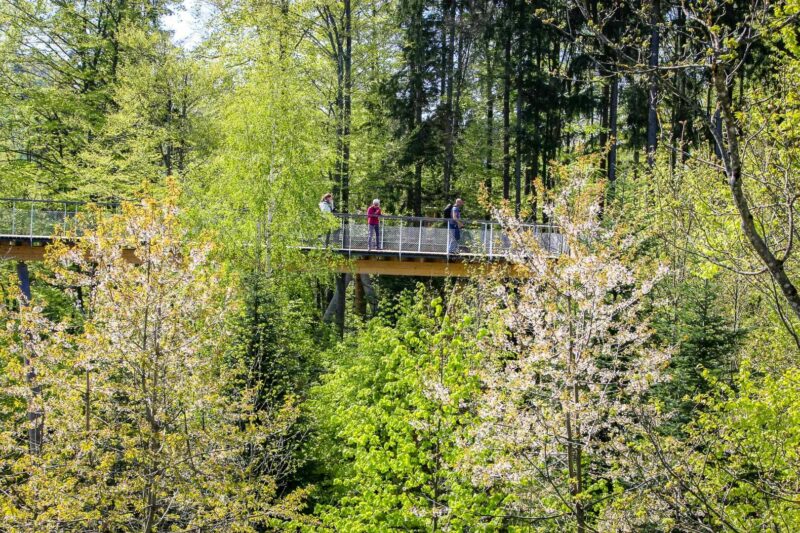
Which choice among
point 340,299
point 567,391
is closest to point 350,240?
point 340,299

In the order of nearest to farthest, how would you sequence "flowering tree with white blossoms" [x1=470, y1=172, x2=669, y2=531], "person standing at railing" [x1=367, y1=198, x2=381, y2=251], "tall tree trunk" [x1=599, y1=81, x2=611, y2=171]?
1. "flowering tree with white blossoms" [x1=470, y1=172, x2=669, y2=531]
2. "person standing at railing" [x1=367, y1=198, x2=381, y2=251]
3. "tall tree trunk" [x1=599, y1=81, x2=611, y2=171]

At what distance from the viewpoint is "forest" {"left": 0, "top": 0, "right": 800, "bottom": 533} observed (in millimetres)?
8750

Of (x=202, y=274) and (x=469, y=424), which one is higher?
(x=202, y=274)

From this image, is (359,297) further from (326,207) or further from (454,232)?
(326,207)

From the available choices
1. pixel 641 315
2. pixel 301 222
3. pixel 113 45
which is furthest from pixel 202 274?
pixel 113 45

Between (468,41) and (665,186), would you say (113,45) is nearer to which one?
(468,41)

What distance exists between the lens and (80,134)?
86.7 feet

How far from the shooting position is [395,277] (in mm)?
24359

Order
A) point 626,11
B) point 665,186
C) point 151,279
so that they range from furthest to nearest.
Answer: point 626,11 < point 665,186 < point 151,279

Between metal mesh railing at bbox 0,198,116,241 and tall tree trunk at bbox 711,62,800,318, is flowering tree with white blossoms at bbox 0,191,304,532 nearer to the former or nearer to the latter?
tall tree trunk at bbox 711,62,800,318

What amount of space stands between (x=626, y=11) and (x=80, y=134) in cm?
2041

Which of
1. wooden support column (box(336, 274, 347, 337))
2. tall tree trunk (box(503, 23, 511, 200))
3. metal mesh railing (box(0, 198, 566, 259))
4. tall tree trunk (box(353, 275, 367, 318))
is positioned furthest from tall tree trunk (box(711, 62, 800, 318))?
tall tree trunk (box(353, 275, 367, 318))

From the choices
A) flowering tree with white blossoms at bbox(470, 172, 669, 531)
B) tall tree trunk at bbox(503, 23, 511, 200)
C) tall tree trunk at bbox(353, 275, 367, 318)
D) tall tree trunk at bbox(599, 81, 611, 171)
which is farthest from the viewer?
tall tree trunk at bbox(353, 275, 367, 318)

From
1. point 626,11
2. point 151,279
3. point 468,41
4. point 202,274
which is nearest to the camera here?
point 151,279
